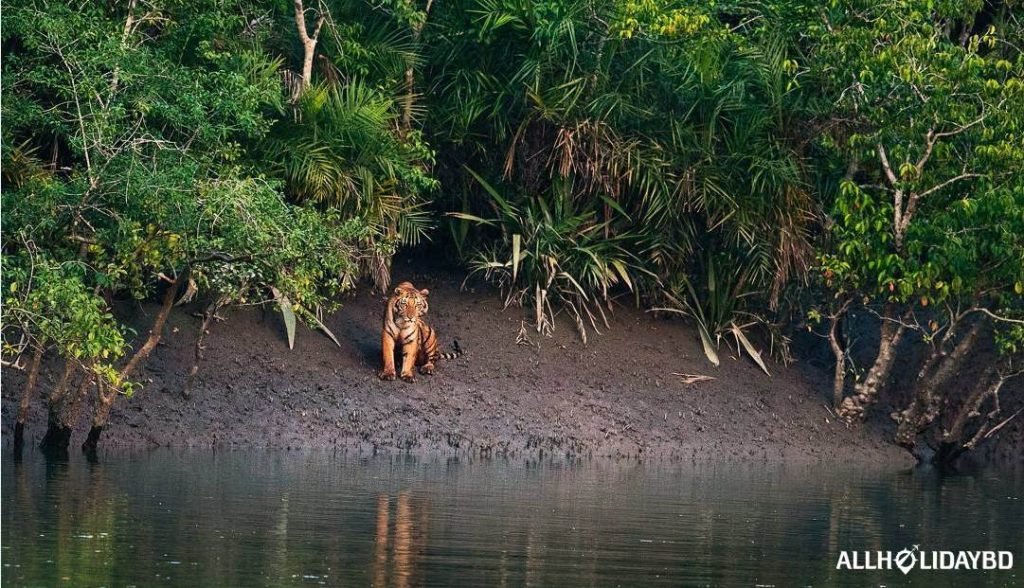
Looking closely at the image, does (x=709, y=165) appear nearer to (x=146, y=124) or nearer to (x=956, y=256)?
(x=956, y=256)

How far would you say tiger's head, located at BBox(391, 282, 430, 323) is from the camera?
2295cm

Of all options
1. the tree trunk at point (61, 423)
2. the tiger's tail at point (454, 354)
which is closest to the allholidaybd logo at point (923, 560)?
the tree trunk at point (61, 423)

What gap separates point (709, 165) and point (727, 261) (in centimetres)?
→ 166

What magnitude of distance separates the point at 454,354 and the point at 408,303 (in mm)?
1354

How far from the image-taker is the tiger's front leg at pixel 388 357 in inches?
898

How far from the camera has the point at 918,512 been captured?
16594 mm

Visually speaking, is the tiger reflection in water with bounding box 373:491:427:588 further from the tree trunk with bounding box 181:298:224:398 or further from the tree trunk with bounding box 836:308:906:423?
the tree trunk with bounding box 836:308:906:423

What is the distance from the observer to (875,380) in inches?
932

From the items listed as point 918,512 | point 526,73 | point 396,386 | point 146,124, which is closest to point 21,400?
point 146,124

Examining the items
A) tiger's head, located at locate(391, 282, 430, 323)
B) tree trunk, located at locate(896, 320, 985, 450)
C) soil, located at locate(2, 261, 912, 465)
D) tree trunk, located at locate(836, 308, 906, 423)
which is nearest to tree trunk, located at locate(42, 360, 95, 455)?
soil, located at locate(2, 261, 912, 465)

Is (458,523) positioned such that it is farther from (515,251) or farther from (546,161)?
(546,161)

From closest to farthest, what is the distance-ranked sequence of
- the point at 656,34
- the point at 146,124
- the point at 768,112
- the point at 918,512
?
the point at 918,512, the point at 146,124, the point at 656,34, the point at 768,112

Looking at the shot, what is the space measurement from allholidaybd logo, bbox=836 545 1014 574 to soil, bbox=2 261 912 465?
9145 millimetres

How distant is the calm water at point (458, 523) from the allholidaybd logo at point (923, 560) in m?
0.17
